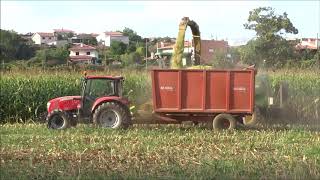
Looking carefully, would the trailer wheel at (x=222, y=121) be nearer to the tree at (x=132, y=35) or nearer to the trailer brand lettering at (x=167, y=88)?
the trailer brand lettering at (x=167, y=88)

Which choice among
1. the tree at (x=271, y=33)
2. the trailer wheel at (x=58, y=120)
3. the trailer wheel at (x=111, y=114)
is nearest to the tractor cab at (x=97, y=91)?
the trailer wheel at (x=111, y=114)

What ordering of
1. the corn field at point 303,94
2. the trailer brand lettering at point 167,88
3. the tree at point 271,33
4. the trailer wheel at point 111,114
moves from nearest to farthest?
the trailer wheel at point 111,114 < the trailer brand lettering at point 167,88 < the corn field at point 303,94 < the tree at point 271,33

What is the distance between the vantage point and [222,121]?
513 inches

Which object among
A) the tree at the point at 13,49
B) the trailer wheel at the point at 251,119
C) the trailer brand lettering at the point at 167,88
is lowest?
the trailer wheel at the point at 251,119

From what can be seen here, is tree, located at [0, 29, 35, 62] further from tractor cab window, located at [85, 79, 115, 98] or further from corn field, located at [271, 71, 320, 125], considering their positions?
tractor cab window, located at [85, 79, 115, 98]

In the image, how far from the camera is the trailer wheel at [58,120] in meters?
13.0

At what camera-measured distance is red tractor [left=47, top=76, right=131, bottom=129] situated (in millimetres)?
12781

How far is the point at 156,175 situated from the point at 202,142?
Result: 379 centimetres

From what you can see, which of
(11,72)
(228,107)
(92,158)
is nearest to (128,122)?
(228,107)

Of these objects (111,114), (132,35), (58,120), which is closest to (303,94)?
(111,114)

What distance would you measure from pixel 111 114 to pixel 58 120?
54.9 inches

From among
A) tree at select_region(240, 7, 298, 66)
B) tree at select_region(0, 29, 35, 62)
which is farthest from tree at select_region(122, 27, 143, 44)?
tree at select_region(240, 7, 298, 66)

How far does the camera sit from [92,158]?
812 cm

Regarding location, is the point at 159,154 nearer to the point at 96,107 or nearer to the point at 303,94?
the point at 96,107
